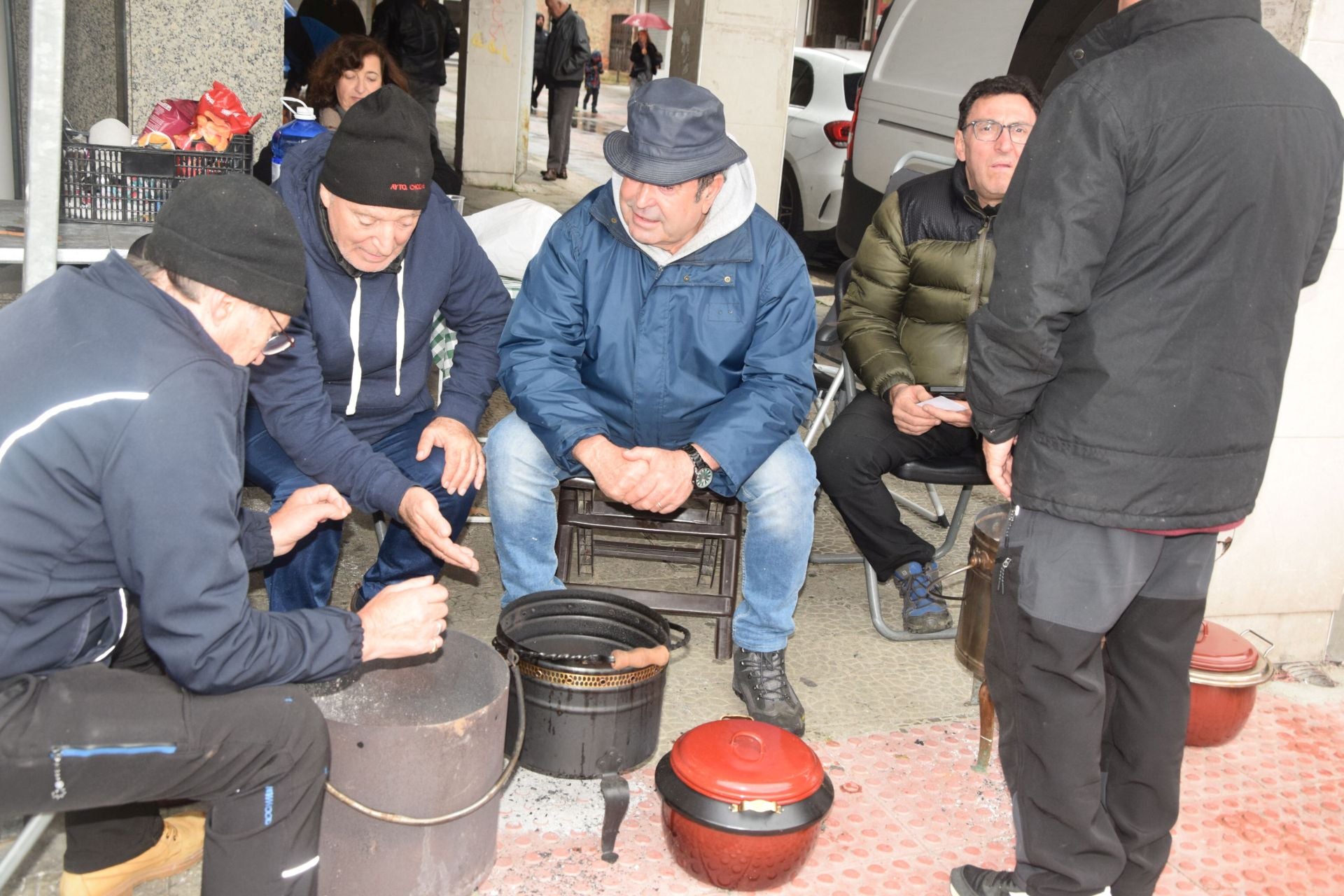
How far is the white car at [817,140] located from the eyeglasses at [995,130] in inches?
207

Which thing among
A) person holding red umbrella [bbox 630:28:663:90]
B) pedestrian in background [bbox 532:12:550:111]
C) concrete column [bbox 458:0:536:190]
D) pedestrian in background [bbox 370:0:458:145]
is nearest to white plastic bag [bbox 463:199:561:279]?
pedestrian in background [bbox 370:0:458:145]

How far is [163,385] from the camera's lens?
5.63 ft

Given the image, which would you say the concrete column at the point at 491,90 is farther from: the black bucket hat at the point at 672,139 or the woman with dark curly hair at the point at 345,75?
the black bucket hat at the point at 672,139

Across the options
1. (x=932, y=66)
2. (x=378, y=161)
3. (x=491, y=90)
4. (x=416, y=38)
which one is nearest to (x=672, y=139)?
(x=378, y=161)

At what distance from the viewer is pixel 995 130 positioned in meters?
3.61

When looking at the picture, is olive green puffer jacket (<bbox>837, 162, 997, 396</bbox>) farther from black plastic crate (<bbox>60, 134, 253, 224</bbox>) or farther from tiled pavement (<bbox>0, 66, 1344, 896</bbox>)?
black plastic crate (<bbox>60, 134, 253, 224</bbox>)

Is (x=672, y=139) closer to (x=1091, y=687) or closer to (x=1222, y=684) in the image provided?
(x=1091, y=687)

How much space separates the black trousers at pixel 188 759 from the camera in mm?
1764

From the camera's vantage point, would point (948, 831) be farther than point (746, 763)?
Yes

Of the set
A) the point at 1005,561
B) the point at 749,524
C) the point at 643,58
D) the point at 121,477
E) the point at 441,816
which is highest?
the point at 643,58

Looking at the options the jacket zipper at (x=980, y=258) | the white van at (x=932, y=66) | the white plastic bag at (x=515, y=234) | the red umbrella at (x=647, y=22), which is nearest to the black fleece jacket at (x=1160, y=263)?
the jacket zipper at (x=980, y=258)

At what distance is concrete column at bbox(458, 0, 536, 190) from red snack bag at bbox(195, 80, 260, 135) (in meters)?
10.1

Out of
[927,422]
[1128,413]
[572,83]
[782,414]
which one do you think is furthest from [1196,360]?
[572,83]

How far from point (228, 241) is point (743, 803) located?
1423 mm
